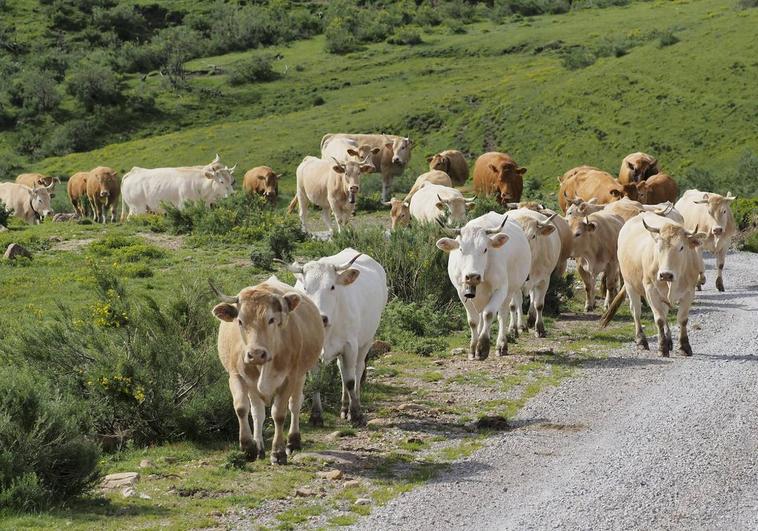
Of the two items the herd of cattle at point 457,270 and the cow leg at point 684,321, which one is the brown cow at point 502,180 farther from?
the cow leg at point 684,321

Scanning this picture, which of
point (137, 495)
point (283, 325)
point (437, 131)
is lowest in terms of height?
point (437, 131)

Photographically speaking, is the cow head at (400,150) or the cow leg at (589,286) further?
the cow head at (400,150)

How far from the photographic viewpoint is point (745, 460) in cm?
1060

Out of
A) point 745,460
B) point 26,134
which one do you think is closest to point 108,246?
point 745,460

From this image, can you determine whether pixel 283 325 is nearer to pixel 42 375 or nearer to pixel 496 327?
pixel 42 375

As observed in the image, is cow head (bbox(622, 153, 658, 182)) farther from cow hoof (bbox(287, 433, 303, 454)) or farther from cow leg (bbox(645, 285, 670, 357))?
cow hoof (bbox(287, 433, 303, 454))

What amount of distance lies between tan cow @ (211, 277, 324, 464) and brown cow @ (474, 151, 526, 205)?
900 inches

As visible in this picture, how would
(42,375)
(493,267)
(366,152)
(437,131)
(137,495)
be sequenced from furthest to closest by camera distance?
(437,131), (366,152), (493,267), (42,375), (137,495)

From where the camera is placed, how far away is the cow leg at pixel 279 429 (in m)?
10.6

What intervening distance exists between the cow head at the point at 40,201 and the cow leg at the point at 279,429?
27.9 m

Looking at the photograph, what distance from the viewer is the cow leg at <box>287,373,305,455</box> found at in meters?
10.9

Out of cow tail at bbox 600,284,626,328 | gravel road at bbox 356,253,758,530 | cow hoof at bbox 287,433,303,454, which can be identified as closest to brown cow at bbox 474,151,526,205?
cow tail at bbox 600,284,626,328

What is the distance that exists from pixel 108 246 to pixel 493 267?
12385mm

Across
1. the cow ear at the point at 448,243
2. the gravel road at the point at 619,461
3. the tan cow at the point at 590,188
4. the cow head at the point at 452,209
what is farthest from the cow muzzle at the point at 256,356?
the tan cow at the point at 590,188
